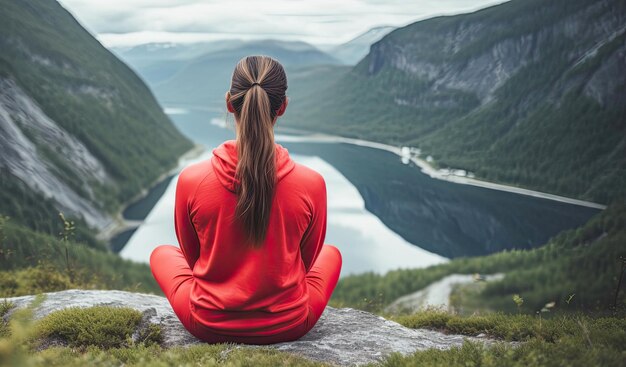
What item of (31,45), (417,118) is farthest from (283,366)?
(417,118)

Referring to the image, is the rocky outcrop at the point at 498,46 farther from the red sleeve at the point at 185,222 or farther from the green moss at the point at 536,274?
the red sleeve at the point at 185,222

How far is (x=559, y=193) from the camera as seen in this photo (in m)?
77.4

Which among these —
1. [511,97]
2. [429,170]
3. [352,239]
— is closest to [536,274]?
[352,239]

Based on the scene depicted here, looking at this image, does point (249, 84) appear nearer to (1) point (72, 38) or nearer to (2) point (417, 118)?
(1) point (72, 38)

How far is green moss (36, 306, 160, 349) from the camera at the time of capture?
4141mm

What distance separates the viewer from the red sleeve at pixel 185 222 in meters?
3.70

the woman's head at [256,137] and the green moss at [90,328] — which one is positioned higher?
the woman's head at [256,137]

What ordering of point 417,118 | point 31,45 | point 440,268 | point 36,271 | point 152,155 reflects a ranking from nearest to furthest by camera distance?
1. point 36,271
2. point 440,268
3. point 31,45
4. point 152,155
5. point 417,118

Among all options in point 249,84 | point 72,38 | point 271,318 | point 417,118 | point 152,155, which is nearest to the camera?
point 249,84

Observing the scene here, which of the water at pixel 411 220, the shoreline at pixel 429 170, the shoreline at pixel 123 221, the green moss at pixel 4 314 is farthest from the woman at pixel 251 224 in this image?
the shoreline at pixel 429 170

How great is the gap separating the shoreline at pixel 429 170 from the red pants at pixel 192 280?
63021 millimetres

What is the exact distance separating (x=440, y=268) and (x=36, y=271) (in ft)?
125

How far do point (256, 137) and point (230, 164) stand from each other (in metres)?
0.29

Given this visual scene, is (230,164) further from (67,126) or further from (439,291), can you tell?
(67,126)
